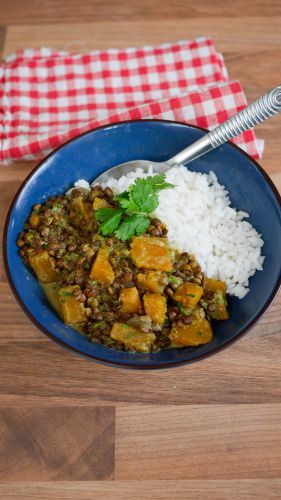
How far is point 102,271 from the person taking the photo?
10.9ft

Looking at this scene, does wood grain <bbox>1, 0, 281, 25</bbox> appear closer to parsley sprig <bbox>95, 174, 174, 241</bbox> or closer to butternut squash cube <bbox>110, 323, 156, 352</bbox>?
parsley sprig <bbox>95, 174, 174, 241</bbox>

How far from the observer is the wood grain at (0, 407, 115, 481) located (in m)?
3.13

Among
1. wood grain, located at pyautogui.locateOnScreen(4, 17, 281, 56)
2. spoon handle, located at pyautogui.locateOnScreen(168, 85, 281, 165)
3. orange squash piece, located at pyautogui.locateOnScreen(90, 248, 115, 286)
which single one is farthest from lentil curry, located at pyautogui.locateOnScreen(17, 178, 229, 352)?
wood grain, located at pyautogui.locateOnScreen(4, 17, 281, 56)

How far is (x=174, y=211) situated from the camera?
3.63 m

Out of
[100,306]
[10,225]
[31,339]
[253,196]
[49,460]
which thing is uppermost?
[253,196]

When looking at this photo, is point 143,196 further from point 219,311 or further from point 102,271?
point 219,311

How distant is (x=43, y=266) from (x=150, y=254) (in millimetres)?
724

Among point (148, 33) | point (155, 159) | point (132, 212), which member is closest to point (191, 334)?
point (132, 212)

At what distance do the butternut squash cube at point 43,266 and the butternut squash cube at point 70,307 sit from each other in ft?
0.75

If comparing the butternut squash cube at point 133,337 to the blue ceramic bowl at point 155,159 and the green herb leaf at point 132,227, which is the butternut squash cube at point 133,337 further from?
the green herb leaf at point 132,227

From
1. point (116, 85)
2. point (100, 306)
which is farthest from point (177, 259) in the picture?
point (116, 85)

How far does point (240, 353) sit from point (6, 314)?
1584mm

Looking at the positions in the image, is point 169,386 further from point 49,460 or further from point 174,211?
point 174,211

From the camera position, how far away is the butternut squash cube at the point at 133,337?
3132 millimetres
